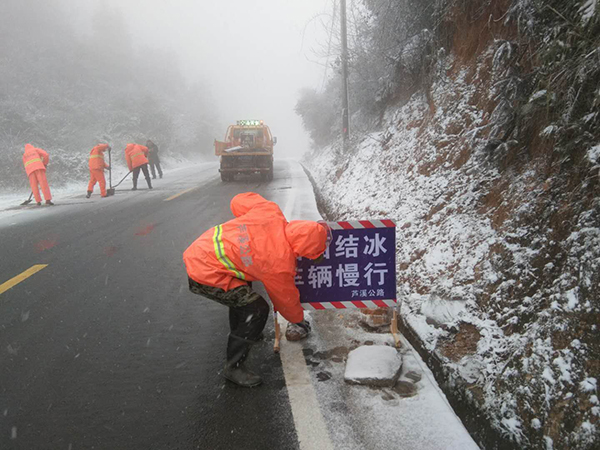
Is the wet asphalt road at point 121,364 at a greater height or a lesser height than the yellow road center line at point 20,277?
lesser

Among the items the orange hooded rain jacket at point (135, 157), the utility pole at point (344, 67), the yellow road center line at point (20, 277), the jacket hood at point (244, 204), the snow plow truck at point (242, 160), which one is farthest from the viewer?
the snow plow truck at point (242, 160)

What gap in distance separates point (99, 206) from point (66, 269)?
5.80m

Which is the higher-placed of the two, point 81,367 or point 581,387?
point 581,387

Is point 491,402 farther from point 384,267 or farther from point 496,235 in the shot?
point 496,235

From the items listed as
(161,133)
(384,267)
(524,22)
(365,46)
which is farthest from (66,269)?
(161,133)

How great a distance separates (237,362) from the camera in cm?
287

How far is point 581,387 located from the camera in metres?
1.87

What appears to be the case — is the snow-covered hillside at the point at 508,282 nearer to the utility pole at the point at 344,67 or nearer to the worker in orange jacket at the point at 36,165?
the utility pole at the point at 344,67

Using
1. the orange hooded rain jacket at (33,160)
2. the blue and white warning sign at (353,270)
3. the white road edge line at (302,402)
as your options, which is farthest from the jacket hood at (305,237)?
the orange hooded rain jacket at (33,160)

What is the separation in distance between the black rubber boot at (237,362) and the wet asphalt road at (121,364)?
10cm

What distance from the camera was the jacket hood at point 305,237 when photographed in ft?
8.13

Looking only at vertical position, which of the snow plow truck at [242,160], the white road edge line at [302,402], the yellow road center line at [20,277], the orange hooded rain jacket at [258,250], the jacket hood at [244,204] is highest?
the jacket hood at [244,204]

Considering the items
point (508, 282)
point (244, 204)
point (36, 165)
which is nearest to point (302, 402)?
point (244, 204)

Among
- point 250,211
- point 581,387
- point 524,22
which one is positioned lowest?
point 581,387
